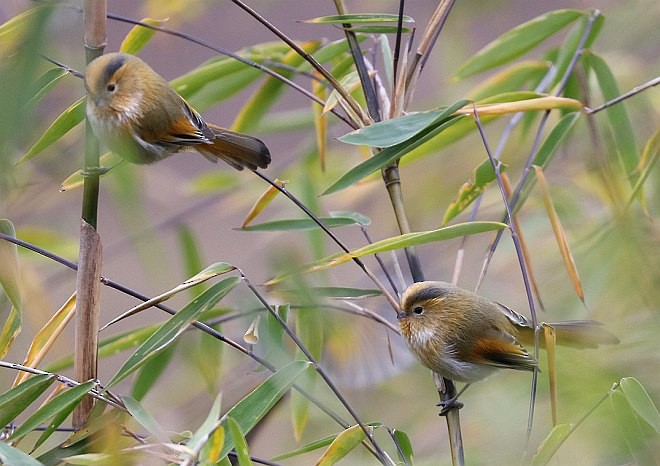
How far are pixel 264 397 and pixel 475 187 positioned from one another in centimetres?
47

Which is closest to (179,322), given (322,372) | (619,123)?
Result: (322,372)

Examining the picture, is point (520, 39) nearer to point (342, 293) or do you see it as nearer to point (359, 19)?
point (359, 19)

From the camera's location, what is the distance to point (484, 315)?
1196 mm

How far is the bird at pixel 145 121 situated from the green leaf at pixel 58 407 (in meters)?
0.26

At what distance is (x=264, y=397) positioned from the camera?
85cm

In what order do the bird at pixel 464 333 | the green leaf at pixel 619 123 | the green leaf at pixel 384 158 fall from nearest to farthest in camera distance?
1. the green leaf at pixel 384 158
2. the bird at pixel 464 333
3. the green leaf at pixel 619 123

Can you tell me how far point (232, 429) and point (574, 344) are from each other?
0.53 meters

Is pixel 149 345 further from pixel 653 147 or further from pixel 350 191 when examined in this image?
pixel 350 191

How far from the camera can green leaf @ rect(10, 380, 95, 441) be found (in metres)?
0.78

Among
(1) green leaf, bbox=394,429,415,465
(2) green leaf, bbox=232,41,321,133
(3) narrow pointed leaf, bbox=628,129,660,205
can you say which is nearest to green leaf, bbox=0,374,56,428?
(1) green leaf, bbox=394,429,415,465

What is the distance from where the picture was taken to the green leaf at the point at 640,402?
0.81m

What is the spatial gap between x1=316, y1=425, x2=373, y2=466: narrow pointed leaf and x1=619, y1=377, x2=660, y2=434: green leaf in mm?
281

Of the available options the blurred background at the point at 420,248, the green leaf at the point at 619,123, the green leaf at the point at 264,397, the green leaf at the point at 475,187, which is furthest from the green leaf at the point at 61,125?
the green leaf at the point at 619,123

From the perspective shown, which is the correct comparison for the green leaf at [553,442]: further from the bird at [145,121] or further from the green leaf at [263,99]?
the green leaf at [263,99]
